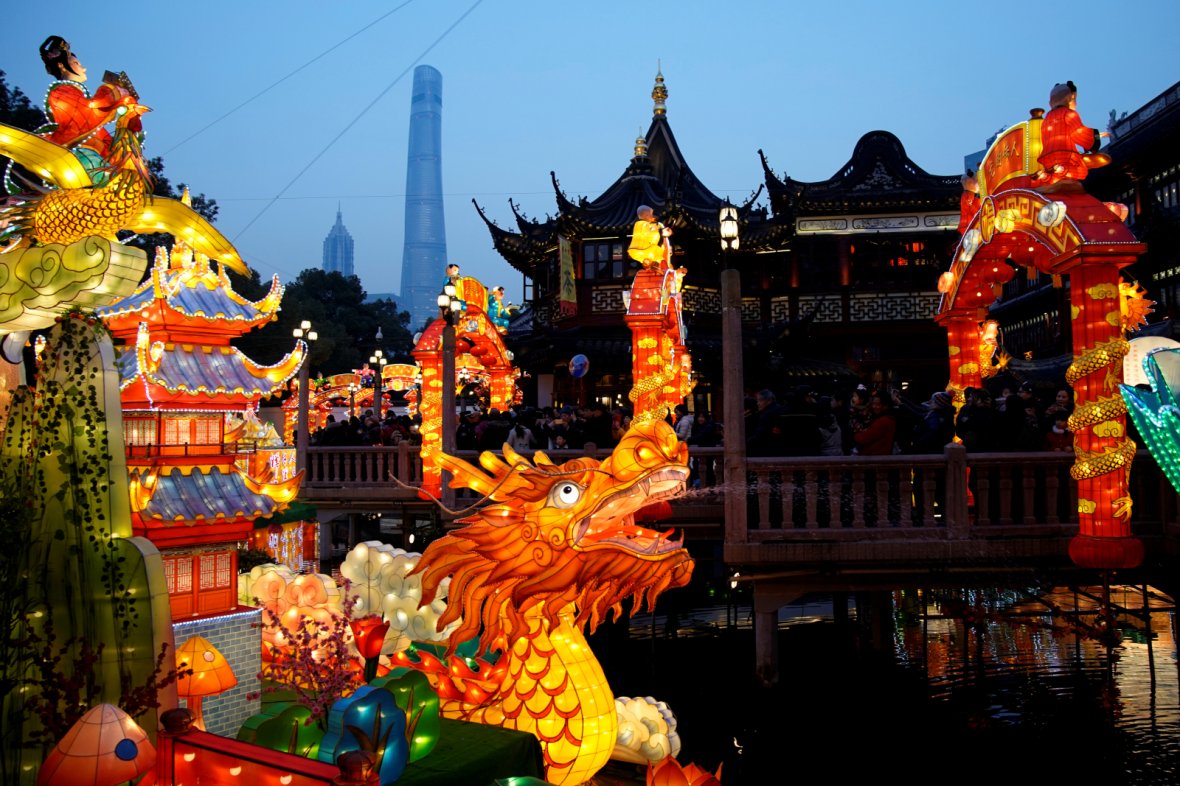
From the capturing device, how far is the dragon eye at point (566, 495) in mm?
4070

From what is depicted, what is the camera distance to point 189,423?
4922mm

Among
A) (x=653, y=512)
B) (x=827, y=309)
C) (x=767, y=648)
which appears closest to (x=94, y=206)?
(x=653, y=512)

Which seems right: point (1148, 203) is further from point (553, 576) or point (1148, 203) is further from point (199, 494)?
point (199, 494)

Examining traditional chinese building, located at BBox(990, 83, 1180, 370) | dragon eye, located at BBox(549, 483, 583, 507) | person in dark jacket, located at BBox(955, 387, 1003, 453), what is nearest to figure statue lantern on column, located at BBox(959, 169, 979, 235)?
person in dark jacket, located at BBox(955, 387, 1003, 453)

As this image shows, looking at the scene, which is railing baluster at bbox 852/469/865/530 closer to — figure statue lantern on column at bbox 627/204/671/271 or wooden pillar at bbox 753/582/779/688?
wooden pillar at bbox 753/582/779/688

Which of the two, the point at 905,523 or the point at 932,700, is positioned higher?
the point at 905,523

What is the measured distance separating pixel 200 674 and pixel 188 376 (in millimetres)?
1593

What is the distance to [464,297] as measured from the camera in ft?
54.8

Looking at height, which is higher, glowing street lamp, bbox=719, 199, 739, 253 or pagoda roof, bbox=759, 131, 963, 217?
pagoda roof, bbox=759, 131, 963, 217

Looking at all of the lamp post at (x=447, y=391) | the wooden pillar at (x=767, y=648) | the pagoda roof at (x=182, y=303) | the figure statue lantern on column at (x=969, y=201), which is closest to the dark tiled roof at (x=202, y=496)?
the pagoda roof at (x=182, y=303)

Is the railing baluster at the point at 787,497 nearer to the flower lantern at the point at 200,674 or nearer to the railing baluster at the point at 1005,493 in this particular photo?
the railing baluster at the point at 1005,493

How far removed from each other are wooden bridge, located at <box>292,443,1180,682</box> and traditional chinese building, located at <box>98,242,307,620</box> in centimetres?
402

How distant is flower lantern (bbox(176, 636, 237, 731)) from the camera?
404 centimetres

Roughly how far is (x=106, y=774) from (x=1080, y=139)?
8112mm
